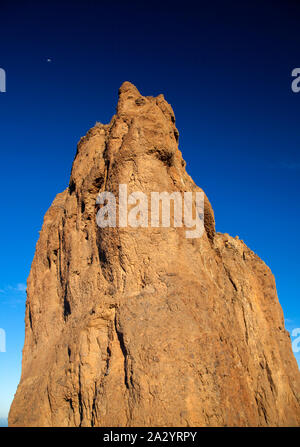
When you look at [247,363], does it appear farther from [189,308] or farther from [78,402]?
[78,402]

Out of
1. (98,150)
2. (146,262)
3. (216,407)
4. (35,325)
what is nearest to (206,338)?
(216,407)

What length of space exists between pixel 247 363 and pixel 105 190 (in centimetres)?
831

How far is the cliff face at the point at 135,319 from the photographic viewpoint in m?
11.3

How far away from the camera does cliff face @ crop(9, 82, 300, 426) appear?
11.3 m

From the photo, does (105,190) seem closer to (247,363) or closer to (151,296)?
(151,296)

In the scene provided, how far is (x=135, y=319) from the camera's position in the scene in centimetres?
1232

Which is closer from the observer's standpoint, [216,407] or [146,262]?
[216,407]

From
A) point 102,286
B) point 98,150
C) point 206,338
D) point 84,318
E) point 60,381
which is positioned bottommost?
point 60,381

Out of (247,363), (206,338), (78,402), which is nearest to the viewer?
(206,338)

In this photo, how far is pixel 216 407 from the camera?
1110 cm

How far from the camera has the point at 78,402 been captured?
12.8 metres
